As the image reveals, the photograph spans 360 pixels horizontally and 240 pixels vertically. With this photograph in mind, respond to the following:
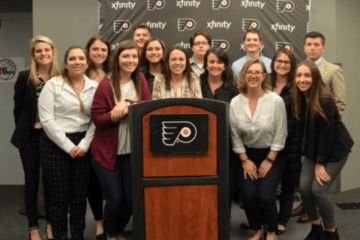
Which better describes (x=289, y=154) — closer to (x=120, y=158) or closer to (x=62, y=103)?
(x=120, y=158)

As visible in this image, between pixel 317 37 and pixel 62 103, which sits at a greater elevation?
pixel 317 37

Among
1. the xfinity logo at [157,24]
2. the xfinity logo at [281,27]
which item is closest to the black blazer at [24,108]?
the xfinity logo at [157,24]

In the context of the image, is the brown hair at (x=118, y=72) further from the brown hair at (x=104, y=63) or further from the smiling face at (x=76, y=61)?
the brown hair at (x=104, y=63)

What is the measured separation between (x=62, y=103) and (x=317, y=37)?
2.41m

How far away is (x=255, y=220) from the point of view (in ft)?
9.18

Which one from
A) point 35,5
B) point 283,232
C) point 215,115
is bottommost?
point 283,232

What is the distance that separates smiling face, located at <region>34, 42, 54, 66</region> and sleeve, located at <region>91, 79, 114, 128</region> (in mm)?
646

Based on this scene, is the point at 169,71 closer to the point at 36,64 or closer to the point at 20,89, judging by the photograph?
the point at 36,64

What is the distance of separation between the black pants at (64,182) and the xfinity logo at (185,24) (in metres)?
2.27

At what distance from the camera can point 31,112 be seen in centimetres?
280

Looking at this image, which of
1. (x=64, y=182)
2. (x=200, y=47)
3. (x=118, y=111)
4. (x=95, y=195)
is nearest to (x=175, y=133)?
(x=118, y=111)

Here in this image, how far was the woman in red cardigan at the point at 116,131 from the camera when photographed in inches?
96.0

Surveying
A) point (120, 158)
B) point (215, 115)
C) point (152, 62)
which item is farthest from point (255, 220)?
point (152, 62)

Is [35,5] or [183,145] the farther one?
[35,5]
